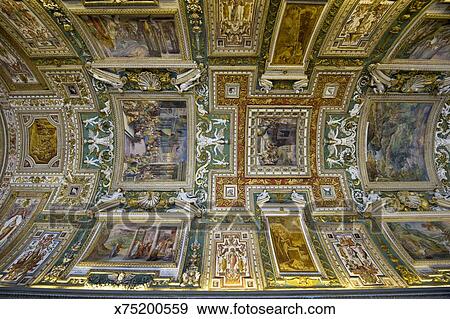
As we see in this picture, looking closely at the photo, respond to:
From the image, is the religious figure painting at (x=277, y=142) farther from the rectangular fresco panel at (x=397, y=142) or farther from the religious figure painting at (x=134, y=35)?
the religious figure painting at (x=134, y=35)

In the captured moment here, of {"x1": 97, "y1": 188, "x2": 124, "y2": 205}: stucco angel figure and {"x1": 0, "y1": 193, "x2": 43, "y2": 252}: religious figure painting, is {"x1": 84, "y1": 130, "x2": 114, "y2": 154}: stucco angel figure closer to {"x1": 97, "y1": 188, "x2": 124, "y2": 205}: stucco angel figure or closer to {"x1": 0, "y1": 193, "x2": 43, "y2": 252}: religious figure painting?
{"x1": 97, "y1": 188, "x2": 124, "y2": 205}: stucco angel figure

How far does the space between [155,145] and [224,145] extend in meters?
2.38

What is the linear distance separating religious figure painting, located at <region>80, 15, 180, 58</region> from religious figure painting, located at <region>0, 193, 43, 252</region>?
5.30 metres

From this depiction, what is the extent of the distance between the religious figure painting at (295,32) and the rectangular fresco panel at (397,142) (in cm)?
344

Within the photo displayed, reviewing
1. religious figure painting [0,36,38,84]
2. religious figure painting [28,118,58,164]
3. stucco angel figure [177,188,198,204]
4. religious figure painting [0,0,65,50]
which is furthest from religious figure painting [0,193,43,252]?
religious figure painting [0,0,65,50]

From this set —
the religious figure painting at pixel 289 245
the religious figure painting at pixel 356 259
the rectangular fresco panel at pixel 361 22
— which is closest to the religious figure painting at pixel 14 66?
the religious figure painting at pixel 289 245

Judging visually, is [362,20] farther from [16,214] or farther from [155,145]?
[16,214]

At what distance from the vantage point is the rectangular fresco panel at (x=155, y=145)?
32.7ft

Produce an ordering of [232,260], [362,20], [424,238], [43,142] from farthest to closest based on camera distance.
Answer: [43,142] → [424,238] → [362,20] → [232,260]

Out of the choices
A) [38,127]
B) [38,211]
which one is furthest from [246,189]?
[38,127]

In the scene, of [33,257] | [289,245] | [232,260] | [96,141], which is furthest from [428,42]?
[33,257]

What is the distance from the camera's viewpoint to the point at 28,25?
7.85 metres

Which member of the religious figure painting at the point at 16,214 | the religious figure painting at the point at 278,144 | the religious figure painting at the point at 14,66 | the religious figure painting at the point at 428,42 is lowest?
the religious figure painting at the point at 16,214

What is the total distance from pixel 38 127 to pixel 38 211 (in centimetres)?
287
